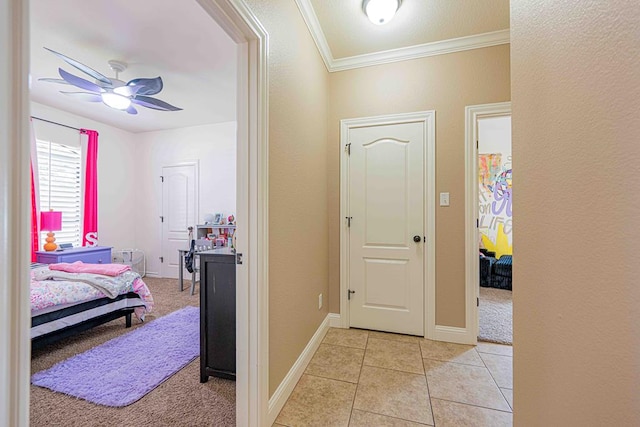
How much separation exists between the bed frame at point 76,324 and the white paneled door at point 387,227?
228 cm

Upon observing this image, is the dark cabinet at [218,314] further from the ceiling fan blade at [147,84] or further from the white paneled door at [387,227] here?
the ceiling fan blade at [147,84]

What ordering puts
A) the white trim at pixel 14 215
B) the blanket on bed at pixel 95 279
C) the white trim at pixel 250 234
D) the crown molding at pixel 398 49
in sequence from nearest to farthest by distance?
the white trim at pixel 14 215, the white trim at pixel 250 234, the crown molding at pixel 398 49, the blanket on bed at pixel 95 279

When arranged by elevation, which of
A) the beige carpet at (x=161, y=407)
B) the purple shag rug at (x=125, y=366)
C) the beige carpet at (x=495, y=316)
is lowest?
the beige carpet at (x=161, y=407)

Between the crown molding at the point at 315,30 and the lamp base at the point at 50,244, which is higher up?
the crown molding at the point at 315,30

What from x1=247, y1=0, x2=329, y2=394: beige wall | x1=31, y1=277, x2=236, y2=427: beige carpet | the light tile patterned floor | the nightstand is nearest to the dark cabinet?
x1=31, y1=277, x2=236, y2=427: beige carpet

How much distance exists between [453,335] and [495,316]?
3.13ft

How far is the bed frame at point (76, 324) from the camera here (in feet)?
6.82

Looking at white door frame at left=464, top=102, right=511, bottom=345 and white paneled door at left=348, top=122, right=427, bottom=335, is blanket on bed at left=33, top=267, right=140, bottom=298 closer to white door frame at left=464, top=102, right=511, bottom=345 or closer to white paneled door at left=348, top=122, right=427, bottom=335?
white paneled door at left=348, top=122, right=427, bottom=335

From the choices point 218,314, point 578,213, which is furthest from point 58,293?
point 578,213

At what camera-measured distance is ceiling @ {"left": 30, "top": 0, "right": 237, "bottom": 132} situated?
2037 mm

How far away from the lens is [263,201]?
138 cm

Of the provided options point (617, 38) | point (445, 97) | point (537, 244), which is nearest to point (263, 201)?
point (537, 244)

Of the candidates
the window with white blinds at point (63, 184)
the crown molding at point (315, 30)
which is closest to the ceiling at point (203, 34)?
the crown molding at point (315, 30)

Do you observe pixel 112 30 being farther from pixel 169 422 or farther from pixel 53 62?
pixel 169 422
